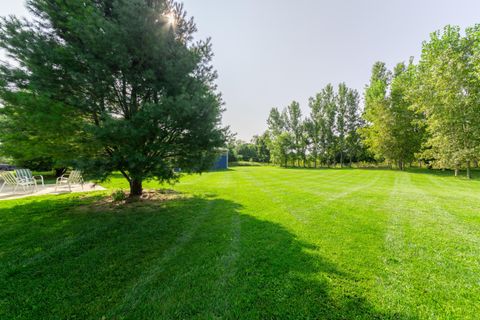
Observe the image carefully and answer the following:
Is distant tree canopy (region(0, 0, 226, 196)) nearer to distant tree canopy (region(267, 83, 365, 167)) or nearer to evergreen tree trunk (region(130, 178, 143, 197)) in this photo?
evergreen tree trunk (region(130, 178, 143, 197))

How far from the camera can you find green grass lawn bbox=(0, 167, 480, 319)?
6.65 feet

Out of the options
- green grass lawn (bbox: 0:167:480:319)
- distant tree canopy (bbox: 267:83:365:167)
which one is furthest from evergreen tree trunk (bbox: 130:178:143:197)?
distant tree canopy (bbox: 267:83:365:167)

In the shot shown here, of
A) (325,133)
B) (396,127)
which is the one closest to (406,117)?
(396,127)

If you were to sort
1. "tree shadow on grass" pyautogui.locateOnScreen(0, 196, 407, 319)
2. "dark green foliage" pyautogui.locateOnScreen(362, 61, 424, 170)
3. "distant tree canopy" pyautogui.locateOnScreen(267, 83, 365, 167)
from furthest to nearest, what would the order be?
"distant tree canopy" pyautogui.locateOnScreen(267, 83, 365, 167), "dark green foliage" pyautogui.locateOnScreen(362, 61, 424, 170), "tree shadow on grass" pyautogui.locateOnScreen(0, 196, 407, 319)

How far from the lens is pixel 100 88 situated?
4078 mm

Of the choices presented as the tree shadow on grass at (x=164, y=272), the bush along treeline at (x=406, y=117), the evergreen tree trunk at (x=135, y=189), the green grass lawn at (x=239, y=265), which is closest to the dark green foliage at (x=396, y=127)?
the bush along treeline at (x=406, y=117)

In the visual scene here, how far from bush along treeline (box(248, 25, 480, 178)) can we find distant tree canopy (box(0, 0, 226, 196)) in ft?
65.5

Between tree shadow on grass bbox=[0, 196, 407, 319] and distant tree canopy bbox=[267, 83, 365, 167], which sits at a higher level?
distant tree canopy bbox=[267, 83, 365, 167]

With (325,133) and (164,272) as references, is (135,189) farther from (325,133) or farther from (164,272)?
(325,133)

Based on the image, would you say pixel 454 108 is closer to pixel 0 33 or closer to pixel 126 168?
pixel 126 168

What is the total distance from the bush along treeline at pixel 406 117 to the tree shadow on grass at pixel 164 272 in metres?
19.7

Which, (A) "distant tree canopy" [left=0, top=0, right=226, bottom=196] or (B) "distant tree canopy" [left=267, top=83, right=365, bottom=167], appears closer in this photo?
(A) "distant tree canopy" [left=0, top=0, right=226, bottom=196]

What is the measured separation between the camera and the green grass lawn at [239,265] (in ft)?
6.65

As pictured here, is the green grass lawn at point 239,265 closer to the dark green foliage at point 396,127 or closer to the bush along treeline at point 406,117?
the bush along treeline at point 406,117
